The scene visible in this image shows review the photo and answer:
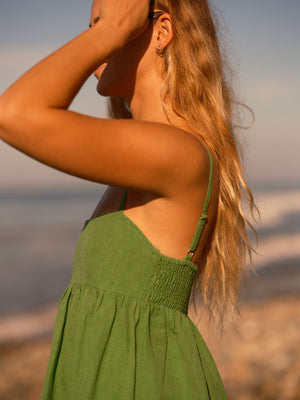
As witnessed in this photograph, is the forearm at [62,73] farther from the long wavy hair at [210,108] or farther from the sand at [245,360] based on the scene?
the sand at [245,360]

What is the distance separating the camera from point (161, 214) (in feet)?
4.32

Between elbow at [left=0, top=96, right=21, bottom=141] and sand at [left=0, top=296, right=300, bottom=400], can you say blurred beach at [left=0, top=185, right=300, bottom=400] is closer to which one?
sand at [left=0, top=296, right=300, bottom=400]

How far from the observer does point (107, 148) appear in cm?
115

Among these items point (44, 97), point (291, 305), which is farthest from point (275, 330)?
point (44, 97)

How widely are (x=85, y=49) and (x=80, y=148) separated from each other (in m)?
0.22

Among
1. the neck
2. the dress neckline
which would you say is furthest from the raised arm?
the neck

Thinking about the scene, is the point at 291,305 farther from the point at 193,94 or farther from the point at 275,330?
the point at 193,94

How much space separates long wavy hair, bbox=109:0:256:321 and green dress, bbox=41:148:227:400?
0.52ft

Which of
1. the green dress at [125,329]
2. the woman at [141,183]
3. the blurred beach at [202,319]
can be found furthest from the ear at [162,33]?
the blurred beach at [202,319]

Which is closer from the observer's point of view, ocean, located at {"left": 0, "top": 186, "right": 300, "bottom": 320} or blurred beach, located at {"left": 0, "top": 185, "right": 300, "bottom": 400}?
blurred beach, located at {"left": 0, "top": 185, "right": 300, "bottom": 400}

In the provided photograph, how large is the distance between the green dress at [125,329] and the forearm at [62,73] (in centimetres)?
35

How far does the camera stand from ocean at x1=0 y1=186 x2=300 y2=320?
7492 mm

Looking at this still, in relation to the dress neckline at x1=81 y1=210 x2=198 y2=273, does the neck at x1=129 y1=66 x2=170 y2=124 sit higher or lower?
higher

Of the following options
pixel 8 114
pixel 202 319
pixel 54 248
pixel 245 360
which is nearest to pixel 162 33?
pixel 8 114
